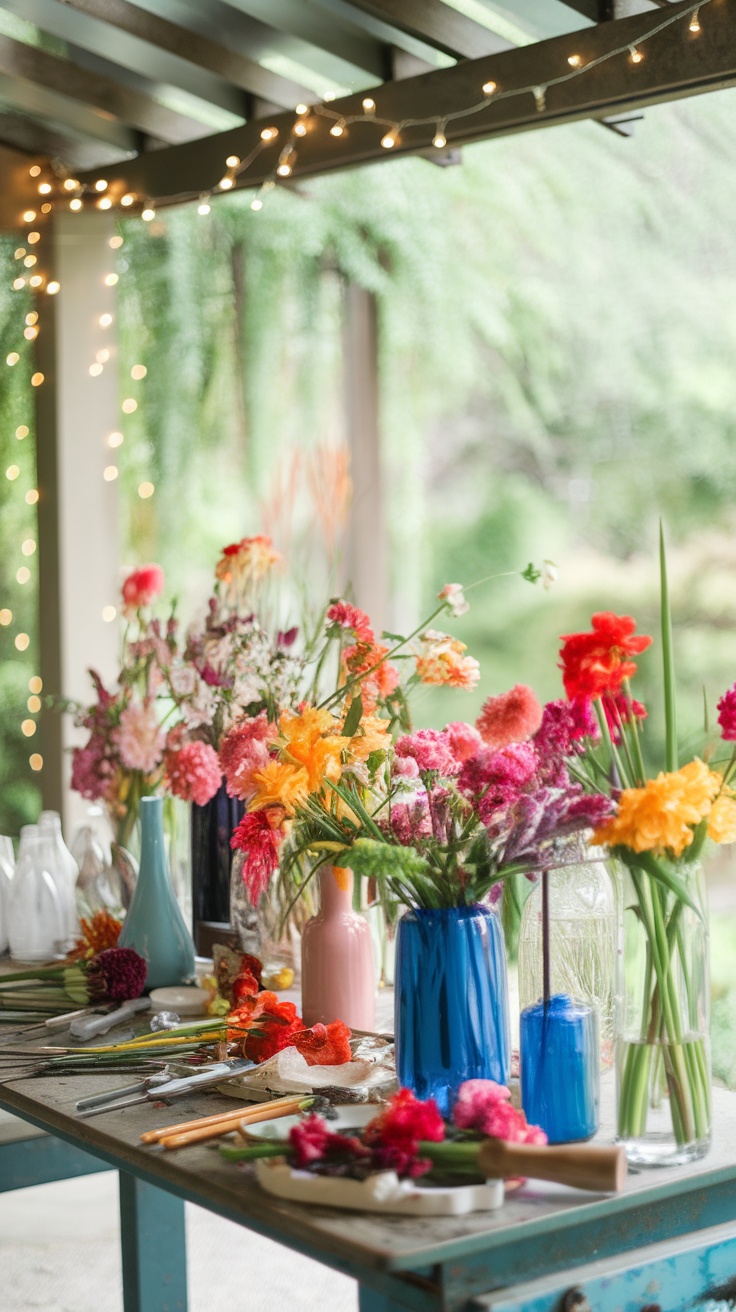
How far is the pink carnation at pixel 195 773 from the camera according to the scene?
90.7 inches

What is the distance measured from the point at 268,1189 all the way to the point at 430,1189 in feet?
0.49

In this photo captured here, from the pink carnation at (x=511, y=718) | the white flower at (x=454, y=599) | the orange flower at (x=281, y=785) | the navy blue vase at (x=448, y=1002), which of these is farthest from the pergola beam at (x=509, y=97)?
the navy blue vase at (x=448, y=1002)

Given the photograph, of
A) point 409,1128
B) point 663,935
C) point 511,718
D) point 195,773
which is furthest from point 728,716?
point 195,773

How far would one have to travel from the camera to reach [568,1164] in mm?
1295

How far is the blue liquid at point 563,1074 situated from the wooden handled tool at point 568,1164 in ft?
0.50

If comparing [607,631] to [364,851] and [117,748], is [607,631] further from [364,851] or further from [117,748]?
[117,748]

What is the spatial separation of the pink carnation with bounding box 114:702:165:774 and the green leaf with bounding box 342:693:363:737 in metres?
0.89

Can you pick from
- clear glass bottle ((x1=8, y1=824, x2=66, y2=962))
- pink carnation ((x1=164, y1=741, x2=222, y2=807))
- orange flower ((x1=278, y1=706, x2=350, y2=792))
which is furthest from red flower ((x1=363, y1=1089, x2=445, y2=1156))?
clear glass bottle ((x1=8, y1=824, x2=66, y2=962))

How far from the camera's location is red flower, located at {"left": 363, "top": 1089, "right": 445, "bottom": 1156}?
1.37 m

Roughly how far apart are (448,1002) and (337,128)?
191 cm

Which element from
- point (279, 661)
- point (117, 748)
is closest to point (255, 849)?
point (279, 661)

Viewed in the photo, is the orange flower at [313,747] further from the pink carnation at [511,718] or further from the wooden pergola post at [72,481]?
the wooden pergola post at [72,481]

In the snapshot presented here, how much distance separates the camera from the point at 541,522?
7910 millimetres

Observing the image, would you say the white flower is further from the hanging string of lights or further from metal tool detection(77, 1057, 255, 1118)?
the hanging string of lights
